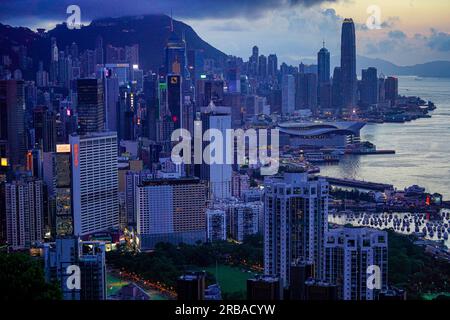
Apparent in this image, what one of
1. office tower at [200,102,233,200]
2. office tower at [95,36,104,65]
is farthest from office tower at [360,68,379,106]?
office tower at [95,36,104,65]

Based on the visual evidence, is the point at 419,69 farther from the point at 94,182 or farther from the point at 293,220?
the point at 94,182

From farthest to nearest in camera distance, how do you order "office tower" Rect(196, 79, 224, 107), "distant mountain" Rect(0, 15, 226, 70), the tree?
"office tower" Rect(196, 79, 224, 107), "distant mountain" Rect(0, 15, 226, 70), the tree

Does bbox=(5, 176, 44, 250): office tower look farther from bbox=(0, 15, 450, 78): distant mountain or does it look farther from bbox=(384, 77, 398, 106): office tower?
bbox=(384, 77, 398, 106): office tower

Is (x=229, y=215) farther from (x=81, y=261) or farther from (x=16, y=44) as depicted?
(x=81, y=261)

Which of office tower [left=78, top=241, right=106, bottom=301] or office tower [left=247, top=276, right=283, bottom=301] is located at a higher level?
office tower [left=247, top=276, right=283, bottom=301]

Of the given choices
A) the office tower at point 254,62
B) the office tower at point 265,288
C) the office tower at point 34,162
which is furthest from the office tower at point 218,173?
the office tower at point 265,288
